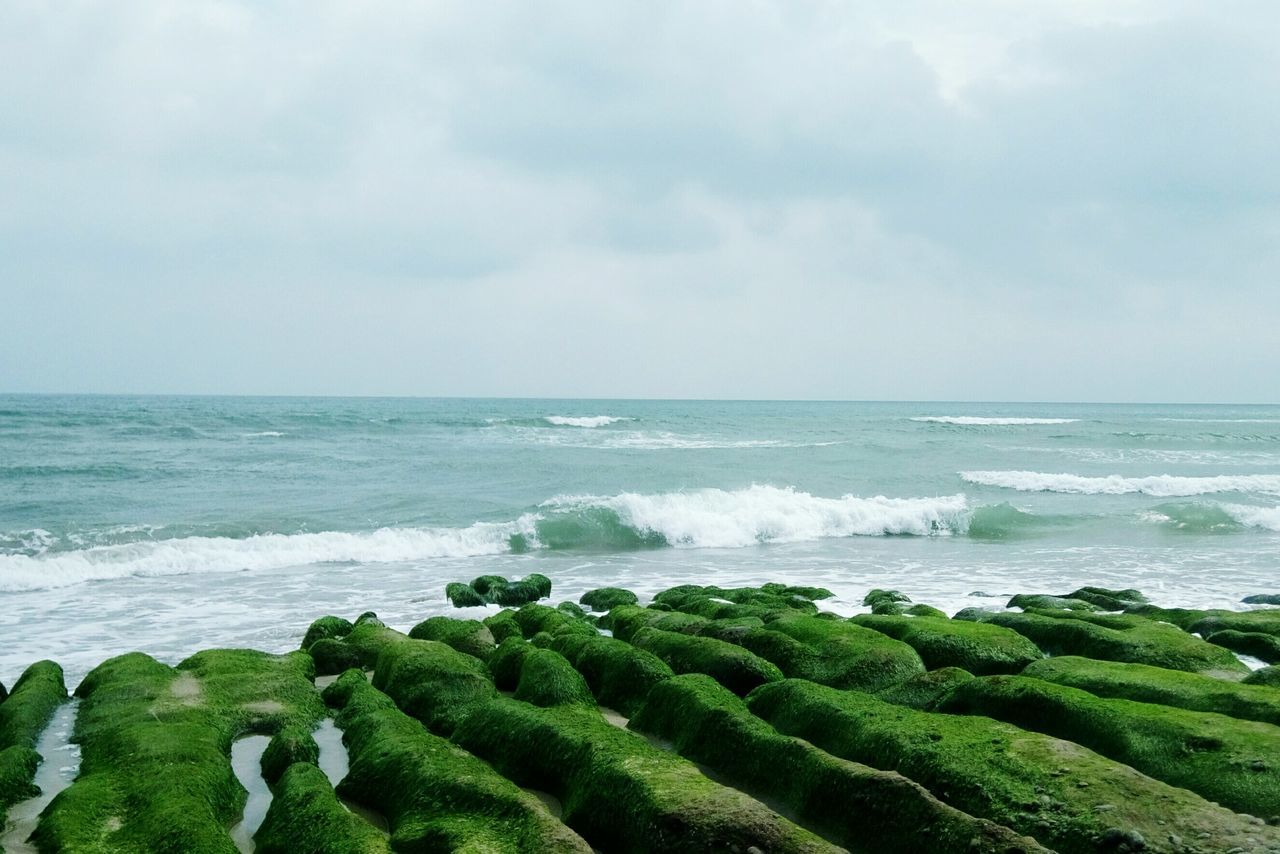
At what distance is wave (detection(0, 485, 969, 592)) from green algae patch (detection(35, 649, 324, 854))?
9.64 meters

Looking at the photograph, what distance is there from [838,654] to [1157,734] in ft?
8.09

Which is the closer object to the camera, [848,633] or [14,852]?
[14,852]

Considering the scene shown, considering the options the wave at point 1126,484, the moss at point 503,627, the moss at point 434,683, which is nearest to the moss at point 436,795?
the moss at point 434,683

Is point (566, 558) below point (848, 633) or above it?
below

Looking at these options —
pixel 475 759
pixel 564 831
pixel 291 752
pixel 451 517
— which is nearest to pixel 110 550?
pixel 451 517

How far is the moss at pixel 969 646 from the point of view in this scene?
7.16m

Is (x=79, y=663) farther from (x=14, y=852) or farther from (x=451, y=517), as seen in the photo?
(x=451, y=517)

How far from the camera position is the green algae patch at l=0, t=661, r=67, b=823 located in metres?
5.09

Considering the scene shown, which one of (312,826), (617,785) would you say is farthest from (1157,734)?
(312,826)

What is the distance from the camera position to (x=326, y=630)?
956 centimetres

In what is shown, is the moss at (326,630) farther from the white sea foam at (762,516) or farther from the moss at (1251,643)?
the white sea foam at (762,516)

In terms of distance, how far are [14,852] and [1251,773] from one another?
20.4ft

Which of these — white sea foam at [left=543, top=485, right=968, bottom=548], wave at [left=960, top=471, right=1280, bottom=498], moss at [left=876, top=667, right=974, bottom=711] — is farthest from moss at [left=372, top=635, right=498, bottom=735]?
wave at [left=960, top=471, right=1280, bottom=498]

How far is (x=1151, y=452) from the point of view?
1818 inches
